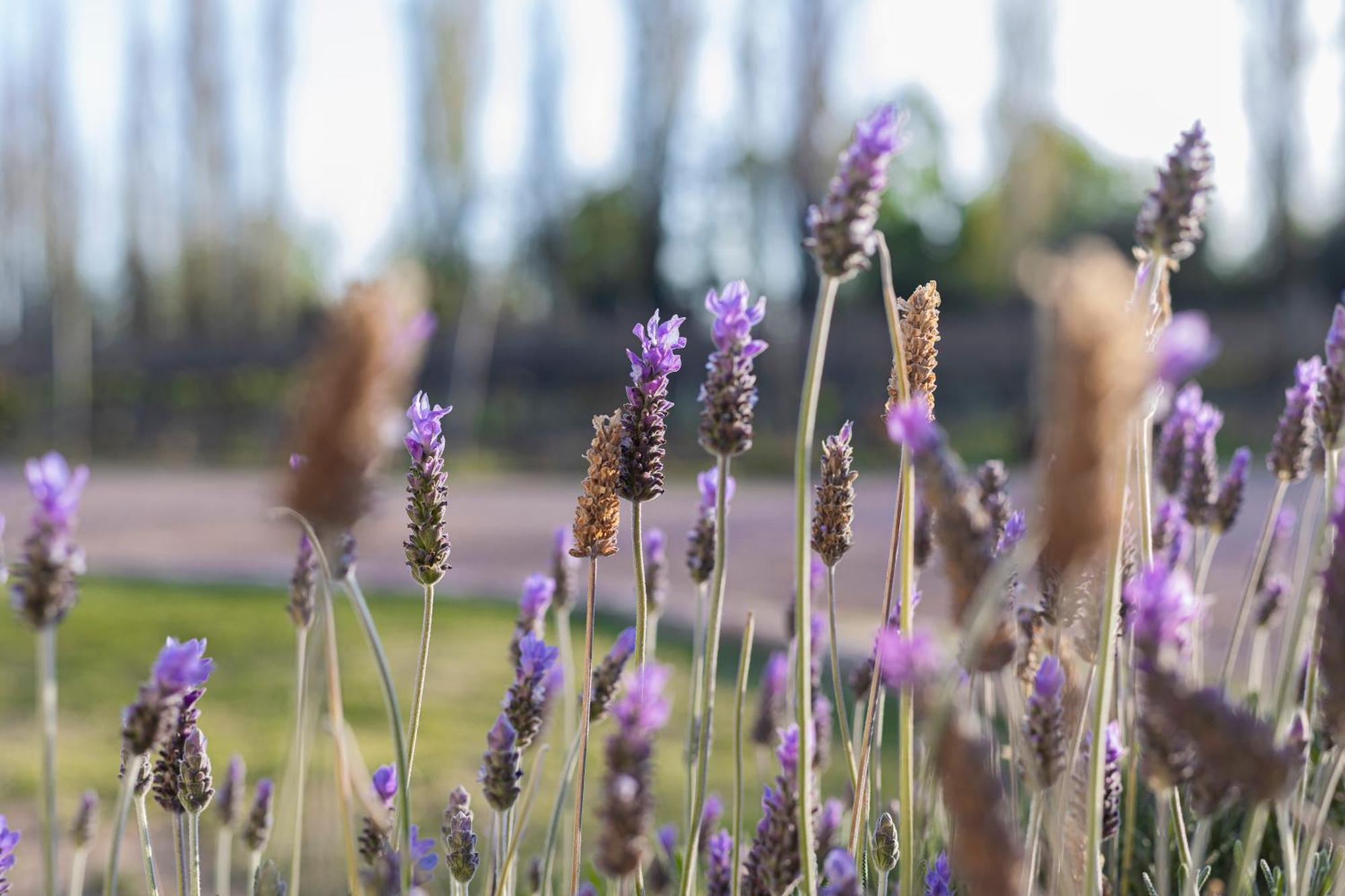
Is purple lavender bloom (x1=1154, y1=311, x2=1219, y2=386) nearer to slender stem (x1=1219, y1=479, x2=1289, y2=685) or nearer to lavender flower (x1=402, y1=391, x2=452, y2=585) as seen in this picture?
lavender flower (x1=402, y1=391, x2=452, y2=585)

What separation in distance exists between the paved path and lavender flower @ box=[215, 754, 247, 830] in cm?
300

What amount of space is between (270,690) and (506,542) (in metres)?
5.03

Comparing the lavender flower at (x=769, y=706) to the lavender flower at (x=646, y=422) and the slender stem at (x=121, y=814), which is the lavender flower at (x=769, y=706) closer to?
the lavender flower at (x=646, y=422)

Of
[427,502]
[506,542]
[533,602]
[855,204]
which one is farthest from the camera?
[506,542]

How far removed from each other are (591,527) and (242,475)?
57.9 feet

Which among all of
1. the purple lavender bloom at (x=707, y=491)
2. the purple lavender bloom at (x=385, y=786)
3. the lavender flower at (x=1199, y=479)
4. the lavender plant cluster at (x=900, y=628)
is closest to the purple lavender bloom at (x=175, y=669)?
the lavender plant cluster at (x=900, y=628)

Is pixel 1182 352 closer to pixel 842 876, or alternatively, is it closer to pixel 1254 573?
pixel 842 876

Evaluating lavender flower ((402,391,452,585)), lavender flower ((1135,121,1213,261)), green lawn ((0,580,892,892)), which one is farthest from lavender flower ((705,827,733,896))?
green lawn ((0,580,892,892))

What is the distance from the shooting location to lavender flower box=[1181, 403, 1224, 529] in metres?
1.87

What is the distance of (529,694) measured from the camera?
1.23 metres

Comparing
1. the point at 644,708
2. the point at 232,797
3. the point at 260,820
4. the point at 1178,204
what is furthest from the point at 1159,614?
the point at 232,797

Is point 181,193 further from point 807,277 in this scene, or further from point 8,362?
point 807,277

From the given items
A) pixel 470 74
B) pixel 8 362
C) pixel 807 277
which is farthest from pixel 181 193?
pixel 807 277

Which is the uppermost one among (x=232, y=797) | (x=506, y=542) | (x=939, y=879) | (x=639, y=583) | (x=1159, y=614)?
(x=506, y=542)
